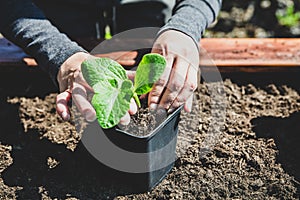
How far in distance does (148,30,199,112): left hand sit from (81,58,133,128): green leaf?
9 cm

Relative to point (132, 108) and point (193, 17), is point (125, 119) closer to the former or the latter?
point (132, 108)

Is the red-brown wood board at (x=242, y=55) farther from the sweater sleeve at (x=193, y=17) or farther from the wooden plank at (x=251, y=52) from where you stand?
the sweater sleeve at (x=193, y=17)

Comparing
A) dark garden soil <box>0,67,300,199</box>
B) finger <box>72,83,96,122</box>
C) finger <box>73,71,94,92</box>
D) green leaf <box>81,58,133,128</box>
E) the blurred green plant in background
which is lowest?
dark garden soil <box>0,67,300,199</box>

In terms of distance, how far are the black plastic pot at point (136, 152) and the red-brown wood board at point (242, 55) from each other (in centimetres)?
43

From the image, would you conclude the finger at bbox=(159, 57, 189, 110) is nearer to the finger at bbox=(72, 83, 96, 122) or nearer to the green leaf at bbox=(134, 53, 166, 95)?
the green leaf at bbox=(134, 53, 166, 95)

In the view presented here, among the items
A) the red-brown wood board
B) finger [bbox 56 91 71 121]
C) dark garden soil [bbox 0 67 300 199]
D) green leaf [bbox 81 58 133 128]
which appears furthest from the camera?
the red-brown wood board

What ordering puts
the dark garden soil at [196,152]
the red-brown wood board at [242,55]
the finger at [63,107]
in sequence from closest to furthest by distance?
1. the finger at [63,107]
2. the dark garden soil at [196,152]
3. the red-brown wood board at [242,55]

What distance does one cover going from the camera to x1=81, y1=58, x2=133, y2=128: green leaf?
1022mm

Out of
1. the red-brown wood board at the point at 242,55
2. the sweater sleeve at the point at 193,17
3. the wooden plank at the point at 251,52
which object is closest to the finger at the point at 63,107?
the sweater sleeve at the point at 193,17

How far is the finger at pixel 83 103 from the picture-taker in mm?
1095

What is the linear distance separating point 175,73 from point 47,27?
0.42 meters

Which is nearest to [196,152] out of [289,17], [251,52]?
[251,52]

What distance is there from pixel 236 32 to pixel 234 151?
97 cm

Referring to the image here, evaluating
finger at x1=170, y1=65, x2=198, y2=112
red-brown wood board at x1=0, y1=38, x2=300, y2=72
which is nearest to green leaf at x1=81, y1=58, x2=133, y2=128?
finger at x1=170, y1=65, x2=198, y2=112
